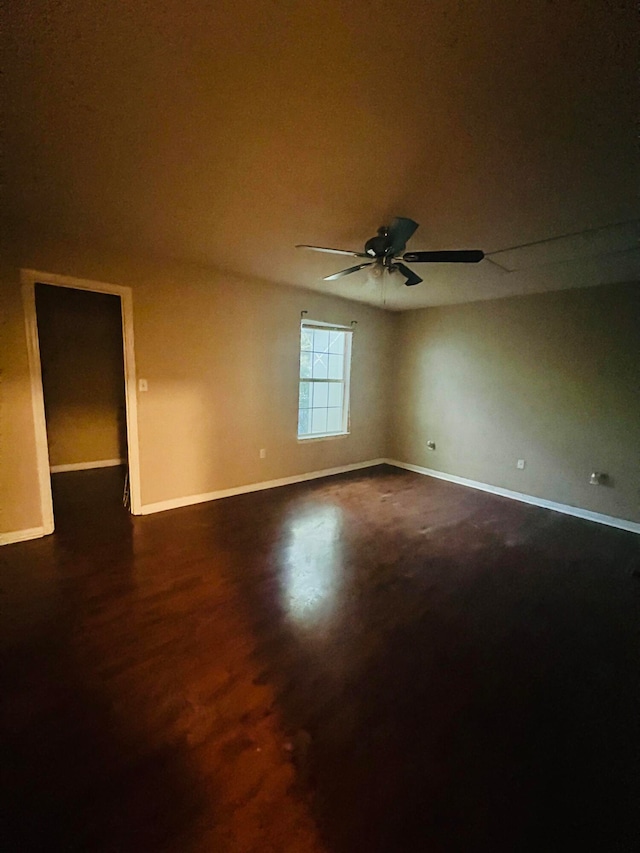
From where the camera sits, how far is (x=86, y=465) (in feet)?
16.5

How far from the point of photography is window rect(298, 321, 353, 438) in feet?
15.2

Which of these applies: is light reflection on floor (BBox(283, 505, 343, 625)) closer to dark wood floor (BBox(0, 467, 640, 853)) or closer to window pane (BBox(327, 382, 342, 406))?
dark wood floor (BBox(0, 467, 640, 853))

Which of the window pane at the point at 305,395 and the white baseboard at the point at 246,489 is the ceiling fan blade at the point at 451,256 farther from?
the white baseboard at the point at 246,489

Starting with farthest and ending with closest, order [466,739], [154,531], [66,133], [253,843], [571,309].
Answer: [571,309], [154,531], [66,133], [466,739], [253,843]

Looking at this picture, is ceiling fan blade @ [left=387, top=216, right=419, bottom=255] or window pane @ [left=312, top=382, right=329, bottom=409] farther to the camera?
window pane @ [left=312, top=382, right=329, bottom=409]

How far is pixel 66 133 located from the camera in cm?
Answer: 154

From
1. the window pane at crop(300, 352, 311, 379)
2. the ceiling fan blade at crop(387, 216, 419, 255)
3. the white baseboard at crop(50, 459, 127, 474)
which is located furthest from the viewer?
the white baseboard at crop(50, 459, 127, 474)

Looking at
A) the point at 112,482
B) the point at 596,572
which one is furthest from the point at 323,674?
the point at 112,482

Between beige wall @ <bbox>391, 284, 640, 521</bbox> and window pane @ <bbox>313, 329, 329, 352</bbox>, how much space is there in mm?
1415

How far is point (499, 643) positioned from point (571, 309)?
3.57 m

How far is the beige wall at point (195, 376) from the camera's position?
2.71 metres

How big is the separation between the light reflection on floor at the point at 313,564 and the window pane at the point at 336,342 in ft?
8.05

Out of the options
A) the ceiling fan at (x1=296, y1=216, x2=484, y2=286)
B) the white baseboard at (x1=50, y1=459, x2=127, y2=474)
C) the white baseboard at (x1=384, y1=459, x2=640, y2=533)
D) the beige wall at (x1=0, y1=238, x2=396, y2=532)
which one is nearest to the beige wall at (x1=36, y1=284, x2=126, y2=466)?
the white baseboard at (x1=50, y1=459, x2=127, y2=474)

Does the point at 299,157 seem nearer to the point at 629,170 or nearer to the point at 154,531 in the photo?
the point at 629,170
